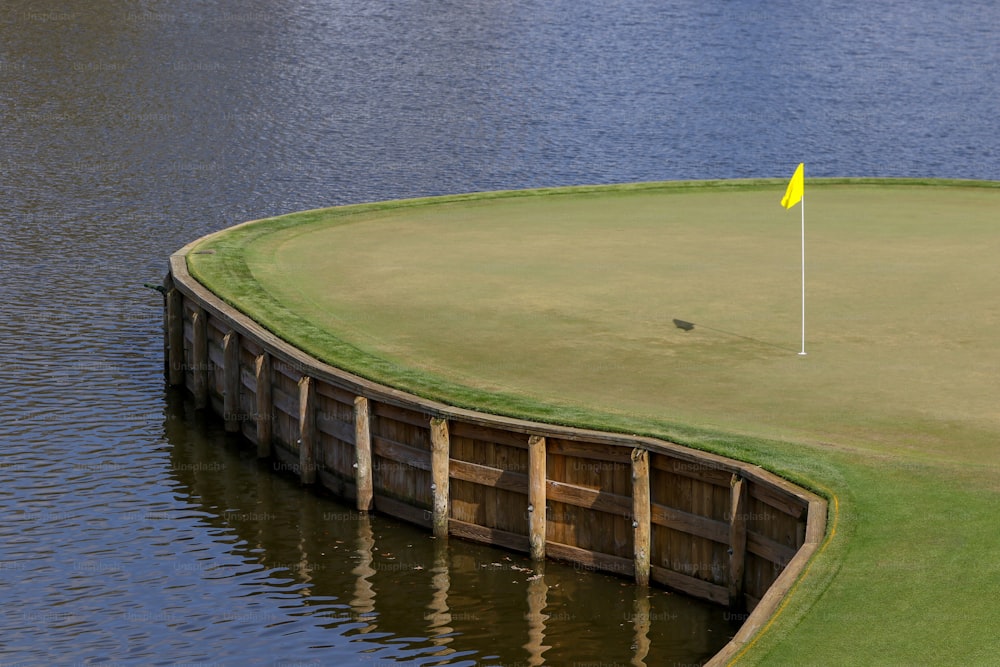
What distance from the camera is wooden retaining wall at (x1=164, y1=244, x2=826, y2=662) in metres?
19.2

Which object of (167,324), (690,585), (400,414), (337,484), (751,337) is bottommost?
(690,585)

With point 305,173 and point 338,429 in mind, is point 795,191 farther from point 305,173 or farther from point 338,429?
point 305,173

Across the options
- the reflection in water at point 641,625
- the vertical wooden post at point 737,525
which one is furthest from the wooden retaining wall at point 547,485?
the reflection in water at point 641,625

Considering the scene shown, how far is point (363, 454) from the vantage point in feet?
77.9

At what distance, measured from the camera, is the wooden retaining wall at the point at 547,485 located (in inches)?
757

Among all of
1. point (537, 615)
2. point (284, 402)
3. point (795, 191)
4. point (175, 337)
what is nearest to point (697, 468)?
point (537, 615)

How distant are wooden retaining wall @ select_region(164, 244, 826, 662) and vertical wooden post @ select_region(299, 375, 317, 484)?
0.08 feet

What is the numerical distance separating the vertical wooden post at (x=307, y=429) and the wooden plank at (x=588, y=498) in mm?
5532

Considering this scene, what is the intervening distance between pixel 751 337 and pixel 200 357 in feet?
38.3

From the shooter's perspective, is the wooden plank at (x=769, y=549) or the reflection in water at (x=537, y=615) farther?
the reflection in water at (x=537, y=615)

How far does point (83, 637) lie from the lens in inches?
786

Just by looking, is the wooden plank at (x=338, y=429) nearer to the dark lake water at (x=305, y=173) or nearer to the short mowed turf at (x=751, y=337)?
the short mowed turf at (x=751, y=337)

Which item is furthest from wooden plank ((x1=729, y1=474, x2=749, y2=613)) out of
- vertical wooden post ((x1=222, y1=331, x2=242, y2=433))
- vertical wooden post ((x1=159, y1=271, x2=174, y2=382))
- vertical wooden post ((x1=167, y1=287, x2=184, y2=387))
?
vertical wooden post ((x1=159, y1=271, x2=174, y2=382))

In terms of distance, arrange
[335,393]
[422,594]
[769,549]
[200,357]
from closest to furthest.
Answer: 1. [769,549]
2. [422,594]
3. [335,393]
4. [200,357]
